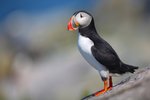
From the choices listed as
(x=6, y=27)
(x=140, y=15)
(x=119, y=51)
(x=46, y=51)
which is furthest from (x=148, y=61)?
(x=6, y=27)

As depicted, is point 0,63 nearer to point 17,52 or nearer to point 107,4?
point 17,52

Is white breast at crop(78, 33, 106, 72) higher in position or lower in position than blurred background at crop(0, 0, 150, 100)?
higher

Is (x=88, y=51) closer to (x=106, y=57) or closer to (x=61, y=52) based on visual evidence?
(x=106, y=57)

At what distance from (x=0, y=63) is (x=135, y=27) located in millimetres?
5673

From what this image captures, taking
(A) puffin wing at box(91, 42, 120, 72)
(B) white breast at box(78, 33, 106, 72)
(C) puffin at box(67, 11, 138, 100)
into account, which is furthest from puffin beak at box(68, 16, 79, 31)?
(A) puffin wing at box(91, 42, 120, 72)

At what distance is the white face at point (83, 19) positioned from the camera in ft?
24.6

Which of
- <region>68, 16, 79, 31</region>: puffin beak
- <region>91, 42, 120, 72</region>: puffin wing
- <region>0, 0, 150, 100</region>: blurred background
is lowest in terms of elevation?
<region>0, 0, 150, 100</region>: blurred background

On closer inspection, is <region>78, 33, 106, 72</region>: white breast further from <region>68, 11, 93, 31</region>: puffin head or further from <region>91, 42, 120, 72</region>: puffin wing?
<region>68, 11, 93, 31</region>: puffin head

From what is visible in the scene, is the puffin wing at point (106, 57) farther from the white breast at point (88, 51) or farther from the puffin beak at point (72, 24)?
the puffin beak at point (72, 24)

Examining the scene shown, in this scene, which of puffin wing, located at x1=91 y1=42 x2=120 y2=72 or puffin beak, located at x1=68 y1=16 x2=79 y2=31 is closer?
puffin wing, located at x1=91 y1=42 x2=120 y2=72

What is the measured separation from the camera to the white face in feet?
24.6

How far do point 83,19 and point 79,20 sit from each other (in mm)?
53

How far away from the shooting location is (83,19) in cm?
753

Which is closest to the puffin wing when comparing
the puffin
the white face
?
the puffin
